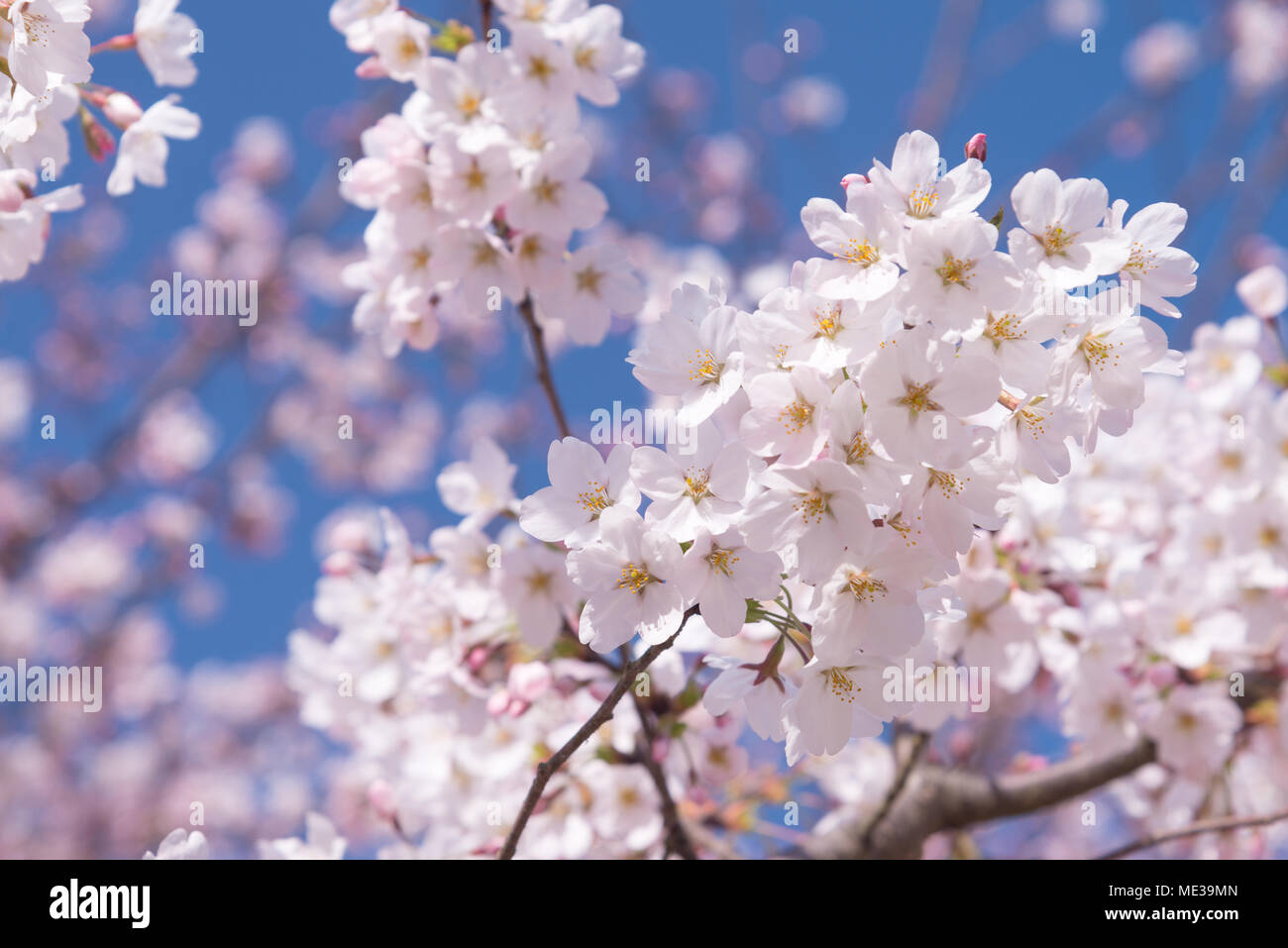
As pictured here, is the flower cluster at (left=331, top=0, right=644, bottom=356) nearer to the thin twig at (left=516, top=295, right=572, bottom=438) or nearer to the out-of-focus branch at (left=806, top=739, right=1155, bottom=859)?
the thin twig at (left=516, top=295, right=572, bottom=438)

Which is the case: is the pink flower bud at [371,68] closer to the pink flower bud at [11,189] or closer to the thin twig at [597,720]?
the pink flower bud at [11,189]

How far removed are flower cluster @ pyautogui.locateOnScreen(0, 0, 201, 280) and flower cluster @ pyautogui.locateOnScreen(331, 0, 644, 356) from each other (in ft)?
1.05

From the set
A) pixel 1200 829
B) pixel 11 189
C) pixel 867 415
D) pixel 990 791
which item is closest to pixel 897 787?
pixel 990 791

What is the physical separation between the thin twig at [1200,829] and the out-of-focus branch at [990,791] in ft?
0.76

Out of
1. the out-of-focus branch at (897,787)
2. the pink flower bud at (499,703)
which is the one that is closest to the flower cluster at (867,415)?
the pink flower bud at (499,703)

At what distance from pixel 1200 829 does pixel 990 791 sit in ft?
1.75

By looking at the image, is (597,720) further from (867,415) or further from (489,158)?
(489,158)

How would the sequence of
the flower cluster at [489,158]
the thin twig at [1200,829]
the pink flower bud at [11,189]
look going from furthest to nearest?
1. the flower cluster at [489,158]
2. the thin twig at [1200,829]
3. the pink flower bud at [11,189]

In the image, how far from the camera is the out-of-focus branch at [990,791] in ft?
7.36

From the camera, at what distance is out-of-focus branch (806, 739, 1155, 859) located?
2242mm
